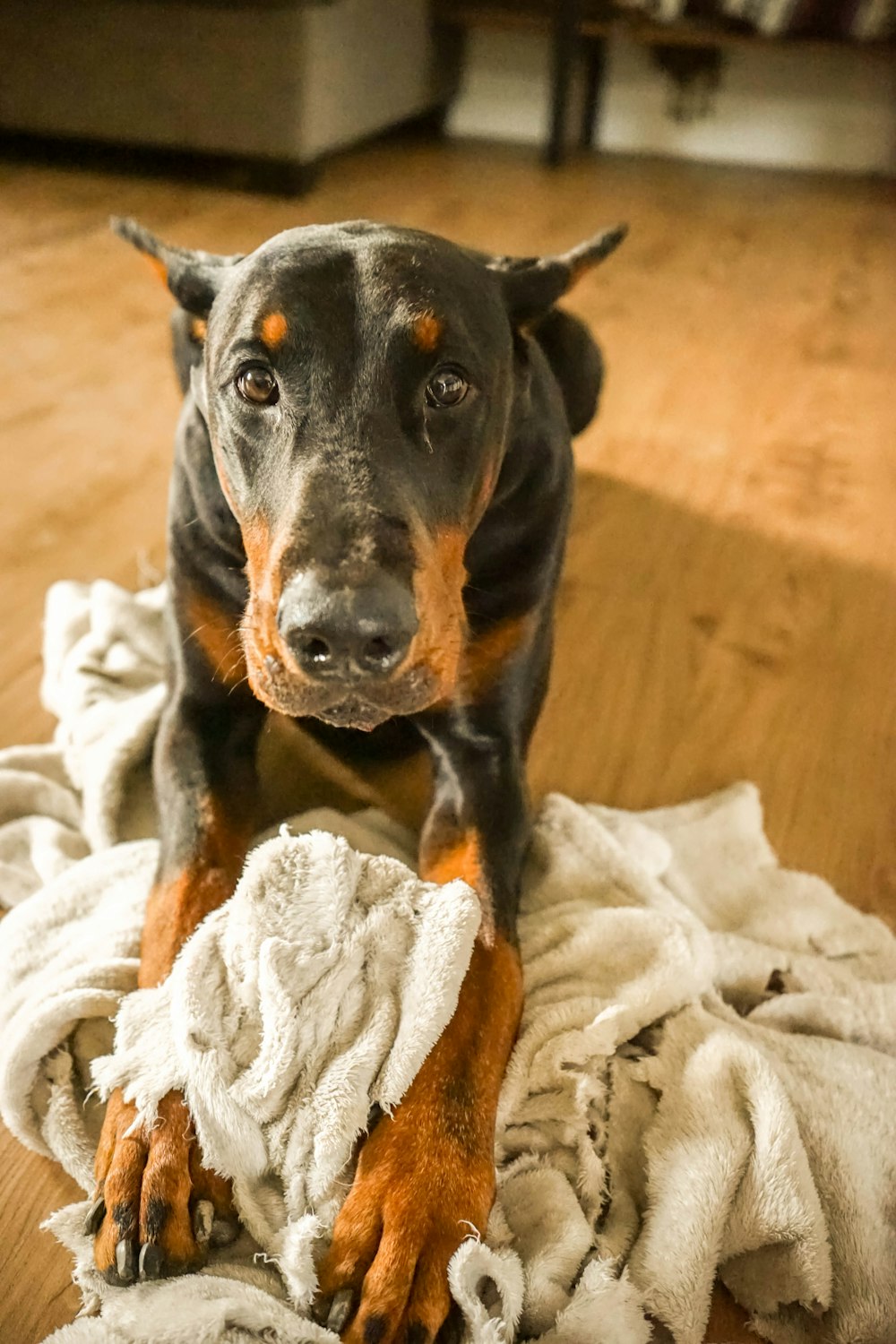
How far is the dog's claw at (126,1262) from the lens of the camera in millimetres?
854

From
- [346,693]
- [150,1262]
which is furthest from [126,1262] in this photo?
[346,693]

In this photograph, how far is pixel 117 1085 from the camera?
0.95m

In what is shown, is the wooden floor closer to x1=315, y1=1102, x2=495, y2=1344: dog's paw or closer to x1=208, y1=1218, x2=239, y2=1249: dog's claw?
x1=208, y1=1218, x2=239, y2=1249: dog's claw

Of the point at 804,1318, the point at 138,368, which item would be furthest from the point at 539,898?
the point at 138,368

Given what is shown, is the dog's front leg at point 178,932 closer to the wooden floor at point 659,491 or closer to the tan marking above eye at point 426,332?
the wooden floor at point 659,491

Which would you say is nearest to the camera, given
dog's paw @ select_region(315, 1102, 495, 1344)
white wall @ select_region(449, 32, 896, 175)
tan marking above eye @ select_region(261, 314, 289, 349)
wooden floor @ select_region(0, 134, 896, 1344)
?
Answer: dog's paw @ select_region(315, 1102, 495, 1344)

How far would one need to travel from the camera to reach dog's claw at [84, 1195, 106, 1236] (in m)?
0.89

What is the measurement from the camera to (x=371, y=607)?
35.6 inches

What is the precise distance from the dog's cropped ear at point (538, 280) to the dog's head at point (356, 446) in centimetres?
4

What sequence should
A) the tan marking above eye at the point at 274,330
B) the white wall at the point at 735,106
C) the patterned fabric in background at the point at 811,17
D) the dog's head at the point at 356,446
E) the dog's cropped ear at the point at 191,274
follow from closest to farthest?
the dog's head at the point at 356,446 → the tan marking above eye at the point at 274,330 → the dog's cropped ear at the point at 191,274 → the patterned fabric in background at the point at 811,17 → the white wall at the point at 735,106

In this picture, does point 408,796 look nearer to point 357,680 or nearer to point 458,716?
point 458,716

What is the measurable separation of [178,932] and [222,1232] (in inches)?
11.4

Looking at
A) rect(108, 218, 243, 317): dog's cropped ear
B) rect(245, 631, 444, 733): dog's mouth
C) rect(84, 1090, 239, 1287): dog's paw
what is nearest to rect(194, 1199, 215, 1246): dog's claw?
rect(84, 1090, 239, 1287): dog's paw

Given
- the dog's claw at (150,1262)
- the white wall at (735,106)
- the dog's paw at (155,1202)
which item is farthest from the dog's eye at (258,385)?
the white wall at (735,106)
